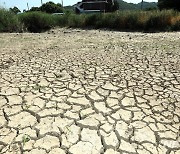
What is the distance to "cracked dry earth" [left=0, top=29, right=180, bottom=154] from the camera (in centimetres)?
225

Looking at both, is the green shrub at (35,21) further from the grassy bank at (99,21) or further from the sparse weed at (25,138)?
the sparse weed at (25,138)

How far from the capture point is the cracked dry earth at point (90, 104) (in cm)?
225

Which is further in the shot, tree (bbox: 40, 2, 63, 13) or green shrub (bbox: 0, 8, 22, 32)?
tree (bbox: 40, 2, 63, 13)

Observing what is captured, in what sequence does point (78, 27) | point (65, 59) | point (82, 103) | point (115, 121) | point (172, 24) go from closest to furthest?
point (115, 121) < point (82, 103) < point (65, 59) < point (172, 24) < point (78, 27)

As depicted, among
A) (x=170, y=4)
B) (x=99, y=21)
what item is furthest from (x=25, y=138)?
(x=170, y=4)

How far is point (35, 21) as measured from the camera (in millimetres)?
11641

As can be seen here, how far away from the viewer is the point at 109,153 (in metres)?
2.13

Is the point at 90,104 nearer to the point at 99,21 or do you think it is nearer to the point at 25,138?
the point at 25,138

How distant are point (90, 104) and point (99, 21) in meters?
9.69

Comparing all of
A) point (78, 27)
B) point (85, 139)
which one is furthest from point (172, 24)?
point (85, 139)

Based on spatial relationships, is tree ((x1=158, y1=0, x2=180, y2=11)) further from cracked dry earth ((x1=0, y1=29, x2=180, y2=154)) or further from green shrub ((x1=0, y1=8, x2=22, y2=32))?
cracked dry earth ((x1=0, y1=29, x2=180, y2=154))

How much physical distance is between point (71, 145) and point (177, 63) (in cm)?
304

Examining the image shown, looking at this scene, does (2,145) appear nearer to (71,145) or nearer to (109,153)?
(71,145)

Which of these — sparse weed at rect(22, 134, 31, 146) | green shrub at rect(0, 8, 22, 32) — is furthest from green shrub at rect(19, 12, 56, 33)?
sparse weed at rect(22, 134, 31, 146)
